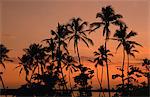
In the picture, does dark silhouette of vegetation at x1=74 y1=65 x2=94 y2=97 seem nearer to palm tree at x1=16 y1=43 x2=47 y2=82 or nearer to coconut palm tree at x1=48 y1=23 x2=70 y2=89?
coconut palm tree at x1=48 y1=23 x2=70 y2=89

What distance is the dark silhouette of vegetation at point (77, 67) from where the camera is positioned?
7590mm

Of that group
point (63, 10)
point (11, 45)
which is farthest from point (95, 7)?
point (11, 45)

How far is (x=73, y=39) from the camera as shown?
378 inches

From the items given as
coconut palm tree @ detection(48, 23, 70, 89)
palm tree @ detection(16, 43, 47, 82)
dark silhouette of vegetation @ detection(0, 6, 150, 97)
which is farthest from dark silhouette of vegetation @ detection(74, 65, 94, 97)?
palm tree @ detection(16, 43, 47, 82)

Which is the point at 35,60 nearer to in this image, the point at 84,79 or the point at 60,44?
the point at 60,44

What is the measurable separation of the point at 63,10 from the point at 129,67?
2807mm

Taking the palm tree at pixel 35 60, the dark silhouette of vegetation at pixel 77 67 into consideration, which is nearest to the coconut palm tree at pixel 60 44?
the dark silhouette of vegetation at pixel 77 67

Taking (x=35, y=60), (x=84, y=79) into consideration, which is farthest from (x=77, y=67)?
(x=35, y=60)

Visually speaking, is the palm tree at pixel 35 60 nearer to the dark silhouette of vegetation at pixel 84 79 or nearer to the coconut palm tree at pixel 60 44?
the coconut palm tree at pixel 60 44

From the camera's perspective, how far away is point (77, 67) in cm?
866

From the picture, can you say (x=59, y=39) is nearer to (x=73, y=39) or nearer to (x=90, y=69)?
(x=73, y=39)

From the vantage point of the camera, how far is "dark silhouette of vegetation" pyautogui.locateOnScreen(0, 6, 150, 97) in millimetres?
7590

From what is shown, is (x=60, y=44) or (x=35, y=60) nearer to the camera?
(x=60, y=44)

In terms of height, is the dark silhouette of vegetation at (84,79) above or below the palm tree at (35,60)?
below
